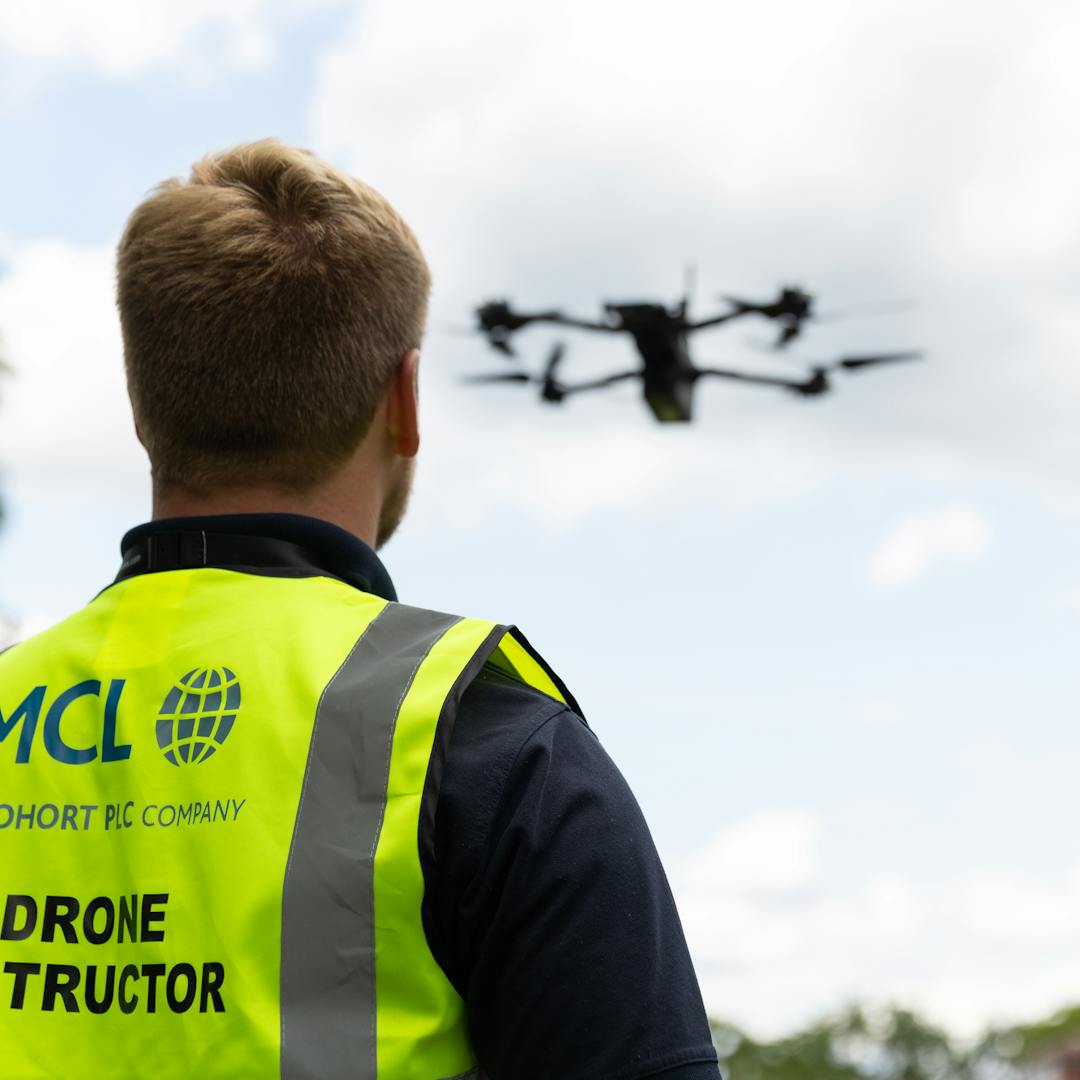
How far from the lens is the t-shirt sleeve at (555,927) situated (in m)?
1.60

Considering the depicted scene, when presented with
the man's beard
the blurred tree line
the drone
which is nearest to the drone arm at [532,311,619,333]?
the drone

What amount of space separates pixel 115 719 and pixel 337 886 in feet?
1.24

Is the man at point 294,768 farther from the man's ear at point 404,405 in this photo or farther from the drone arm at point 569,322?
the drone arm at point 569,322

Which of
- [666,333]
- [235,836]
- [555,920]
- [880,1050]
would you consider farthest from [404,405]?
[880,1050]

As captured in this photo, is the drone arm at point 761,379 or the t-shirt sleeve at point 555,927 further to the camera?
the drone arm at point 761,379

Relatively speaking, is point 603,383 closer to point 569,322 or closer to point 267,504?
point 569,322

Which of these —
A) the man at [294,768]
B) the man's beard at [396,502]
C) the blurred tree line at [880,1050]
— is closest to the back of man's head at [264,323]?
the man at [294,768]

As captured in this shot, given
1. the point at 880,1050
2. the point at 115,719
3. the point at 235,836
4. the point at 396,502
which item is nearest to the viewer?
the point at 235,836

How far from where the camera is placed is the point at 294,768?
1731 mm

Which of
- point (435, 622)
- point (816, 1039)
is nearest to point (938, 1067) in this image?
point (816, 1039)

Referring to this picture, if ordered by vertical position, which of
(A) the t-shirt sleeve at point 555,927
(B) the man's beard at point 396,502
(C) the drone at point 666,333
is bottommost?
(A) the t-shirt sleeve at point 555,927

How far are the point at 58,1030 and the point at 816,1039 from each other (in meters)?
108

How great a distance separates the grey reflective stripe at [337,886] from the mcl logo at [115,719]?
0.43 feet

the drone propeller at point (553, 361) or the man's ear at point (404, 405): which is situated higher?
the drone propeller at point (553, 361)
